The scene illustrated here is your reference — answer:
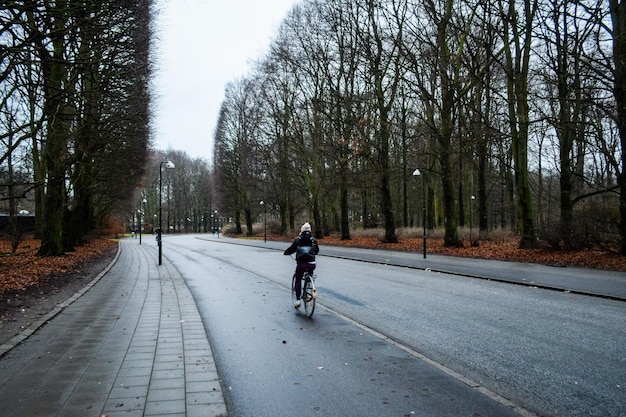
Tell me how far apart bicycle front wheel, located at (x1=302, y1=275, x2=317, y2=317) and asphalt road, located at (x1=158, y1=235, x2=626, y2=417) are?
0.20 metres

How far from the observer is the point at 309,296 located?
9328 millimetres

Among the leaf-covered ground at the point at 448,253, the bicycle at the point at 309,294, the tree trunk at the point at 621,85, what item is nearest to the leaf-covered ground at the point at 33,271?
the leaf-covered ground at the point at 448,253

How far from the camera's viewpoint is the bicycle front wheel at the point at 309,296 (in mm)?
9117

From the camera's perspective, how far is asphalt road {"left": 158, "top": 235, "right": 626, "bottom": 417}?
15.4 ft

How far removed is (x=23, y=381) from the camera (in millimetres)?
5223

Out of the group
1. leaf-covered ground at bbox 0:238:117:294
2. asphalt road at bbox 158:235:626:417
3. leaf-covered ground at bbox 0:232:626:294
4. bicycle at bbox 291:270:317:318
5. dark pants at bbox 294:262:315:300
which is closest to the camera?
asphalt road at bbox 158:235:626:417

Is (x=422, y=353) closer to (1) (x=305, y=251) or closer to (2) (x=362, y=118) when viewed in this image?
(1) (x=305, y=251)

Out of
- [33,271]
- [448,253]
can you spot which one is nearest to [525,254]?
[448,253]

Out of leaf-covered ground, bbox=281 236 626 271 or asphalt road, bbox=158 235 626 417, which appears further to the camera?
leaf-covered ground, bbox=281 236 626 271

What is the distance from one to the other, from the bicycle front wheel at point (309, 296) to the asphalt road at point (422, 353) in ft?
0.65

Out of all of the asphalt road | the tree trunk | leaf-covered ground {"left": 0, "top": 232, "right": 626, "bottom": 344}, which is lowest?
the asphalt road

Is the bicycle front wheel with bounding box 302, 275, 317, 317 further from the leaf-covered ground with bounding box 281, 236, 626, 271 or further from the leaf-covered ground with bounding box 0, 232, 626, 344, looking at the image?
the leaf-covered ground with bounding box 281, 236, 626, 271

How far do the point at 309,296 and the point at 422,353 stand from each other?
3.17 metres

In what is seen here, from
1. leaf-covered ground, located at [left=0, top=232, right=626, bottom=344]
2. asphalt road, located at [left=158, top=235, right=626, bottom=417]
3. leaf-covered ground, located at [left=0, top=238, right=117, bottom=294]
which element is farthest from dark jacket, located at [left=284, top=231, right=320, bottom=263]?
leaf-covered ground, located at [left=0, top=238, right=117, bottom=294]
